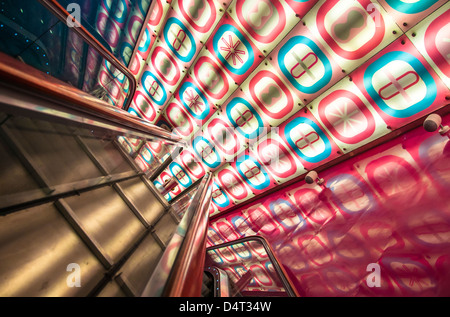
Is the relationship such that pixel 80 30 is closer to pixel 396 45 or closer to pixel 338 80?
pixel 338 80

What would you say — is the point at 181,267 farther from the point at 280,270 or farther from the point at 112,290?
the point at 280,270

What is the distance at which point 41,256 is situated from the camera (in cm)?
117

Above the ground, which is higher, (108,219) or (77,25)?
(77,25)

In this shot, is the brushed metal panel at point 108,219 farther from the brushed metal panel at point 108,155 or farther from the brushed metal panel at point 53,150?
the brushed metal panel at point 108,155

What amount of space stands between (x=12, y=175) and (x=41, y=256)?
1.71ft

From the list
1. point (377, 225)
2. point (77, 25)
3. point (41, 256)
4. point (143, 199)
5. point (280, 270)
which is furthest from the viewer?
point (143, 199)

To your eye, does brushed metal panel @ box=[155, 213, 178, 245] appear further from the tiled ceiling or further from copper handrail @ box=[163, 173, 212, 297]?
the tiled ceiling

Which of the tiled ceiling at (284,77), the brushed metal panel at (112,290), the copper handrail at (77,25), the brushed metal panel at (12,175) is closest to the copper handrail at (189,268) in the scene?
the brushed metal panel at (112,290)

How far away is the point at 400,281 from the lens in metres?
1.68

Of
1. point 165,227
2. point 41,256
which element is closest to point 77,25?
point 41,256

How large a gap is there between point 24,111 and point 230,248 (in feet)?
9.24

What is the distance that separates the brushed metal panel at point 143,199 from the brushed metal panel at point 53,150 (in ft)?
1.74

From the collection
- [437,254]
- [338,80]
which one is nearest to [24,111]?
[437,254]

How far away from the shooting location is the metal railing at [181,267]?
0.72 m
